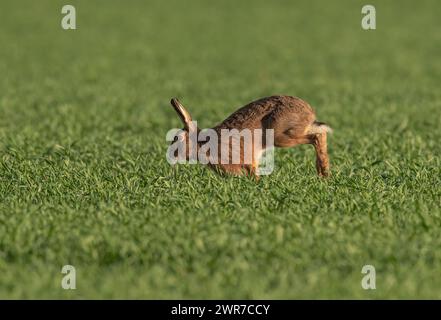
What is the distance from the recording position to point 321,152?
30.7 ft

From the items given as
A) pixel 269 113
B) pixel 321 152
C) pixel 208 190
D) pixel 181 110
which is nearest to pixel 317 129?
pixel 321 152

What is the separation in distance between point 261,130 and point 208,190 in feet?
2.66

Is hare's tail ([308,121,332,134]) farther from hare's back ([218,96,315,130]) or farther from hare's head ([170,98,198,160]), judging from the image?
hare's head ([170,98,198,160])

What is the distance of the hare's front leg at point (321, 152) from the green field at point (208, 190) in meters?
0.17

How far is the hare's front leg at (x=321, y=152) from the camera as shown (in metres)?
9.30

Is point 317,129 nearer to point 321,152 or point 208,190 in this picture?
point 321,152

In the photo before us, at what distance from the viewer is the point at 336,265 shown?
703 cm

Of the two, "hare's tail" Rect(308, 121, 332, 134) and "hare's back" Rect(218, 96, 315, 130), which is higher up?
"hare's back" Rect(218, 96, 315, 130)

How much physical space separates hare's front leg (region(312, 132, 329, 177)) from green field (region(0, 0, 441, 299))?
0.17 meters

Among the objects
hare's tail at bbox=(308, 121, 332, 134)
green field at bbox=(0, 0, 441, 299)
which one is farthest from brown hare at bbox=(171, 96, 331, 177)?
green field at bbox=(0, 0, 441, 299)

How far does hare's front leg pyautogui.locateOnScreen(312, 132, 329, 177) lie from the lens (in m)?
9.30

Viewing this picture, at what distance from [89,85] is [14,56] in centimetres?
531

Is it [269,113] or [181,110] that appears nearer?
[181,110]

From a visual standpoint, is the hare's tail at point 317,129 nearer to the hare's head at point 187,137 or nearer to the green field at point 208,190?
the green field at point 208,190
